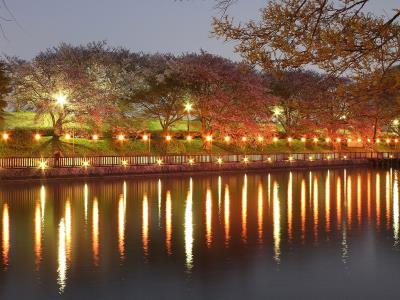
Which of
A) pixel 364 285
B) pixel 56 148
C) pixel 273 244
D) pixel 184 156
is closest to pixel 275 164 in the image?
pixel 184 156

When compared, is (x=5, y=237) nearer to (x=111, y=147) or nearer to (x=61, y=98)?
(x=61, y=98)

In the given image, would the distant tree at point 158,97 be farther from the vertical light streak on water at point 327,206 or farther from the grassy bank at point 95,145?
the vertical light streak on water at point 327,206

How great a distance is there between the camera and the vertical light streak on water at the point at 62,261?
1216 cm

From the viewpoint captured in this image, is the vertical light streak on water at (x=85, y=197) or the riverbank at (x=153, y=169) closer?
the vertical light streak on water at (x=85, y=197)

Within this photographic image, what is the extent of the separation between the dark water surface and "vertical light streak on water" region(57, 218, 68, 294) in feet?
0.10

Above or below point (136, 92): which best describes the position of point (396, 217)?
below

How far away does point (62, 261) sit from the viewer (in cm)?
1440

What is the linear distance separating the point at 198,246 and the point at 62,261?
4050mm

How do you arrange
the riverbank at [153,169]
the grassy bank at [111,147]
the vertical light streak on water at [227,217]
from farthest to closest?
1. the grassy bank at [111,147]
2. the riverbank at [153,169]
3. the vertical light streak on water at [227,217]

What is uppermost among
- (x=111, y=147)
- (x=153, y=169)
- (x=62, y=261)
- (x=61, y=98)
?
(x=61, y=98)

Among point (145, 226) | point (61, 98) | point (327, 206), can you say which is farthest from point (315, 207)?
point (61, 98)

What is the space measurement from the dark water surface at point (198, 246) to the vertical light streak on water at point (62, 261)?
1.2 inches

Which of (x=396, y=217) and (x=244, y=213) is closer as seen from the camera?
(x=396, y=217)

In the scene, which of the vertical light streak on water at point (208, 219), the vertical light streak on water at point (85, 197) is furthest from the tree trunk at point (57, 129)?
the vertical light streak on water at point (208, 219)
